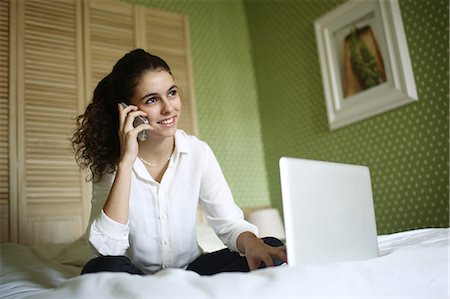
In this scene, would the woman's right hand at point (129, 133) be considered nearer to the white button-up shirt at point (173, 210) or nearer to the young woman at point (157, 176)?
the young woman at point (157, 176)

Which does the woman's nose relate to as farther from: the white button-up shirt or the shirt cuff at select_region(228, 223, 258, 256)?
the shirt cuff at select_region(228, 223, 258, 256)

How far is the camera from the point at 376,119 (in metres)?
2.79

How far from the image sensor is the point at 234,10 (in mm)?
3869

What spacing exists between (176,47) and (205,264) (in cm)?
224

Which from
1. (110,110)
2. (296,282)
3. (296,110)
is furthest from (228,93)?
Result: (296,282)

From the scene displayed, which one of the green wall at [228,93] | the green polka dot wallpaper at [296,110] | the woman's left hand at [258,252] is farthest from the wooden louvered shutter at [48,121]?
the woman's left hand at [258,252]

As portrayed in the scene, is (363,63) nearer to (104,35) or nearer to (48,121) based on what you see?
(104,35)

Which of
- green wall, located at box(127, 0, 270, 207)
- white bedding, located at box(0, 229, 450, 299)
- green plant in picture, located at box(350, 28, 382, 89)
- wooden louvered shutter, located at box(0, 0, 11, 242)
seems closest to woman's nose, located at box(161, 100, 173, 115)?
white bedding, located at box(0, 229, 450, 299)

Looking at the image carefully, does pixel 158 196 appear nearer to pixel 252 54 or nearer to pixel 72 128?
pixel 72 128

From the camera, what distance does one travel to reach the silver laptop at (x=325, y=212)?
32.3 inches

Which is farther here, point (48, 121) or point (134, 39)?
point (134, 39)

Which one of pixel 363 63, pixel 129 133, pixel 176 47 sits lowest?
pixel 129 133

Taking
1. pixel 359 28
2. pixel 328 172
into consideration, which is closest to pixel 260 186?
pixel 359 28

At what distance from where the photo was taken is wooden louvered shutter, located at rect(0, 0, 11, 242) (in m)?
2.35
